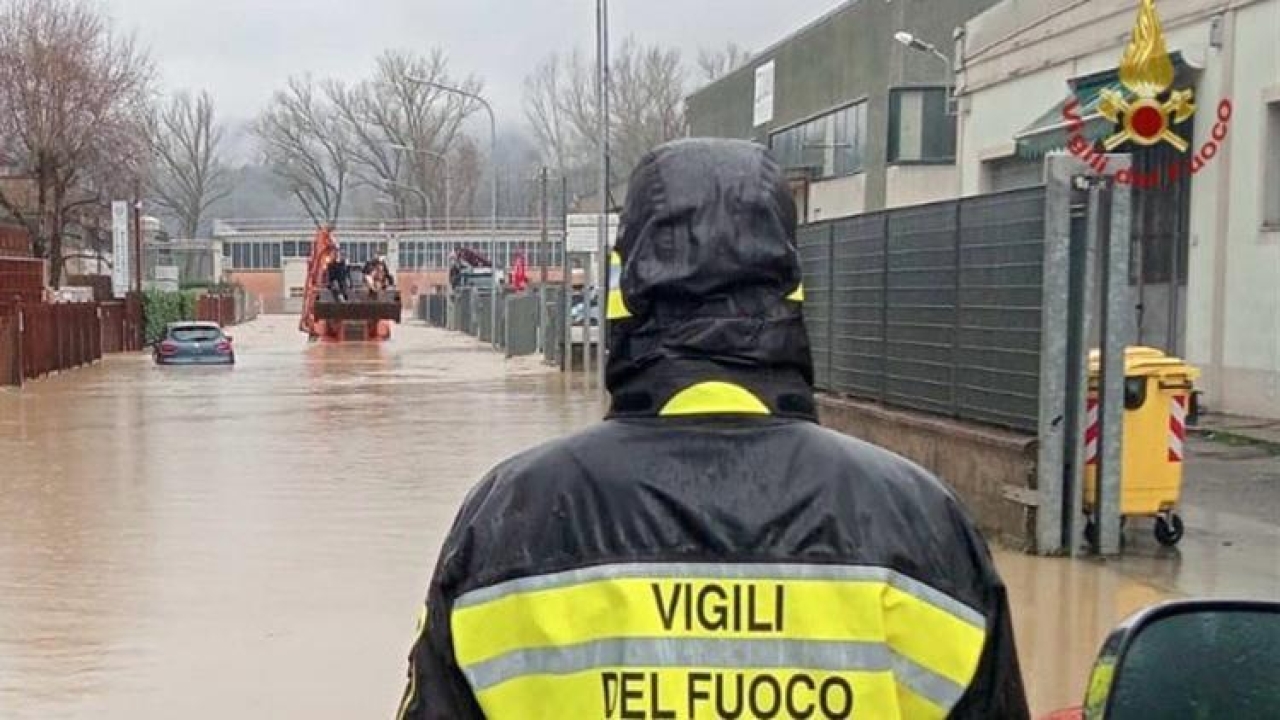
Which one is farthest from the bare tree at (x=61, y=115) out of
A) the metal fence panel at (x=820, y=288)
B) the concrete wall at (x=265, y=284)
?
the concrete wall at (x=265, y=284)

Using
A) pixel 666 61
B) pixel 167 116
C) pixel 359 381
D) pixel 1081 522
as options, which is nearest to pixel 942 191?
pixel 359 381

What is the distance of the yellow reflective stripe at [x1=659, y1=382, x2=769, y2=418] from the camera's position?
84.6 inches

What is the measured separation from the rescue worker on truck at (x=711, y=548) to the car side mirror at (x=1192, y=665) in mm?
248

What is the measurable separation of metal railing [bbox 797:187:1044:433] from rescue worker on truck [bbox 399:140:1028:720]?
349 inches

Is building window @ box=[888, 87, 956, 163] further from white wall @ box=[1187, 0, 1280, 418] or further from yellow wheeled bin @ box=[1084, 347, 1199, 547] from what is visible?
yellow wheeled bin @ box=[1084, 347, 1199, 547]

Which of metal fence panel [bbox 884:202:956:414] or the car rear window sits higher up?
metal fence panel [bbox 884:202:956:414]

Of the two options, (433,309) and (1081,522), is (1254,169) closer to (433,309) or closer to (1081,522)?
(1081,522)

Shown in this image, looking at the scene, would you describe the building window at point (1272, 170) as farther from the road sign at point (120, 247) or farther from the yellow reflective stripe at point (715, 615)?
the road sign at point (120, 247)

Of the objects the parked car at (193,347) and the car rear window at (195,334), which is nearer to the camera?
the parked car at (193,347)

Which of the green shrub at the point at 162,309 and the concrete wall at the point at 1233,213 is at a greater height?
the concrete wall at the point at 1233,213

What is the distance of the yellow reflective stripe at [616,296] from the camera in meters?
2.22

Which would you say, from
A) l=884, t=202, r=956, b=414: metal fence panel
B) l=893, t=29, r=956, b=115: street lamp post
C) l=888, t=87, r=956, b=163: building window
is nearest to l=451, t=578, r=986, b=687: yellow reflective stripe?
l=884, t=202, r=956, b=414: metal fence panel

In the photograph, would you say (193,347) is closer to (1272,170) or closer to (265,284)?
(1272,170)

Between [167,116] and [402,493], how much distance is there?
356 ft
